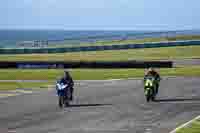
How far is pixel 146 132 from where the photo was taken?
774 inches

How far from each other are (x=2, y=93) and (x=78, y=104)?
364 inches

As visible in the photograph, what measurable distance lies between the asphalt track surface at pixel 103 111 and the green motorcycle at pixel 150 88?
375 millimetres

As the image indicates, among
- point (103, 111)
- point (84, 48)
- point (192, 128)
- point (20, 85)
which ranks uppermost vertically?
point (84, 48)

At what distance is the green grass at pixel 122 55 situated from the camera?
247 ft

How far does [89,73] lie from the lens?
55.1m

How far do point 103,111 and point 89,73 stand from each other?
2892 cm

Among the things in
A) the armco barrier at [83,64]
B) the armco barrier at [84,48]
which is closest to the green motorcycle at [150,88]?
the armco barrier at [83,64]

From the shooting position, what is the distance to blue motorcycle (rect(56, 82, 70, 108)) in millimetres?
28422

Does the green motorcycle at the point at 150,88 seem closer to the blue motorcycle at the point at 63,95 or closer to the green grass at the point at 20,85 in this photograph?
the blue motorcycle at the point at 63,95

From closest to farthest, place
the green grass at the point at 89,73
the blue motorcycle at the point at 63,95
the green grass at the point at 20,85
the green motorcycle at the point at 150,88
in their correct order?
the blue motorcycle at the point at 63,95
the green motorcycle at the point at 150,88
the green grass at the point at 20,85
the green grass at the point at 89,73

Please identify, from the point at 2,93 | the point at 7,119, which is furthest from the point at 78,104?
the point at 2,93

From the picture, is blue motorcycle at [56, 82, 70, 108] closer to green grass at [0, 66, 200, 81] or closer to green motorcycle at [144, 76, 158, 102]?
green motorcycle at [144, 76, 158, 102]

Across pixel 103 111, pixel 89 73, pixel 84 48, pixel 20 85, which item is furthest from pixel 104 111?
pixel 84 48

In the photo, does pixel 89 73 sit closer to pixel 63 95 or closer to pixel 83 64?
pixel 83 64
